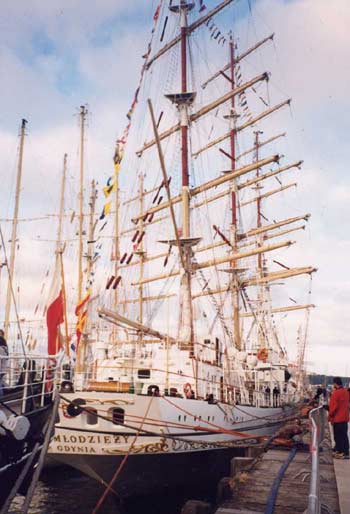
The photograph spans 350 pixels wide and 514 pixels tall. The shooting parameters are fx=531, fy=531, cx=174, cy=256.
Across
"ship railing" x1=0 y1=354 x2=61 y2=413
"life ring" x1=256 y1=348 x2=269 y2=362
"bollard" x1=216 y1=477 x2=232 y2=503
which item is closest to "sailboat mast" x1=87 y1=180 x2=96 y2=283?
"life ring" x1=256 y1=348 x2=269 y2=362

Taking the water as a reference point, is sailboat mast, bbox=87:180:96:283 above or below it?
above

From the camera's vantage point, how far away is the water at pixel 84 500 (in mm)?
15531

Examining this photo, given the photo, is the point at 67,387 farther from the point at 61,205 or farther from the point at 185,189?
the point at 61,205

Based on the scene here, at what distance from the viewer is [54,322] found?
14.7 meters

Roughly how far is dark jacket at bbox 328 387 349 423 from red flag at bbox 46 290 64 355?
24.1 ft

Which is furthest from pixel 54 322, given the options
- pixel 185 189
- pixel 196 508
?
pixel 185 189

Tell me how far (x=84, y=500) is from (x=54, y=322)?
7084mm

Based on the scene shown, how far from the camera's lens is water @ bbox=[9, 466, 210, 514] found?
15.5 metres

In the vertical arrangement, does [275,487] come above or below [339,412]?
below

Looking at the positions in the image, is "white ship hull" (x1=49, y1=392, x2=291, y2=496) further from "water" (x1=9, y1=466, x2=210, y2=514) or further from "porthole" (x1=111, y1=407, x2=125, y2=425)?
"water" (x1=9, y1=466, x2=210, y2=514)

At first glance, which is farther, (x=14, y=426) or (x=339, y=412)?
(x=339, y=412)

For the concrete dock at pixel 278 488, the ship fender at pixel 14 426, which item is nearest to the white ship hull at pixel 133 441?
the concrete dock at pixel 278 488

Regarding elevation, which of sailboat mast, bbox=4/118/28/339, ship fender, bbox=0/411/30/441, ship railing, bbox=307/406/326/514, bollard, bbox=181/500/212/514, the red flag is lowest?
bollard, bbox=181/500/212/514

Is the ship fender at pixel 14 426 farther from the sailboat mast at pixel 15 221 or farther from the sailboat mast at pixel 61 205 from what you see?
the sailboat mast at pixel 61 205
